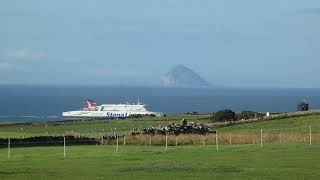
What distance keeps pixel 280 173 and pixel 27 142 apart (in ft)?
130

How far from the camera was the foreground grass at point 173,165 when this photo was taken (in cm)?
3184

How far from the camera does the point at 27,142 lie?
67.2 metres

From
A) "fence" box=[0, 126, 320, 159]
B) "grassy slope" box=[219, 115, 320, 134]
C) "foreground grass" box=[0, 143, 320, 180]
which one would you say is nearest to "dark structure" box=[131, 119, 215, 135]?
"grassy slope" box=[219, 115, 320, 134]

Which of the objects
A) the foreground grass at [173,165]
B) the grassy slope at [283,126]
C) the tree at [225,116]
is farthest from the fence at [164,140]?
the tree at [225,116]

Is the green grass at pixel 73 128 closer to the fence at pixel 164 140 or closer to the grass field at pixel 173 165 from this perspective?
the fence at pixel 164 140

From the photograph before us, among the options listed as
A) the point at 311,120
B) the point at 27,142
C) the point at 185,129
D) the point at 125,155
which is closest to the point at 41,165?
the point at 125,155

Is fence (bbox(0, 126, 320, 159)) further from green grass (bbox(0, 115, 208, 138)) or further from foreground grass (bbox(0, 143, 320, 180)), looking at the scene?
green grass (bbox(0, 115, 208, 138))

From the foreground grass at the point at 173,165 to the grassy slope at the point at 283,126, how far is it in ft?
101

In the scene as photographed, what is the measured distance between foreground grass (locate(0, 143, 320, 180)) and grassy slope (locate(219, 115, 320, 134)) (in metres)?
30.8

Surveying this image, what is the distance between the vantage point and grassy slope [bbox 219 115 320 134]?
262ft

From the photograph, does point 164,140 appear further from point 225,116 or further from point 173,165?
point 225,116

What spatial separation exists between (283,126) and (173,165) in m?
50.9

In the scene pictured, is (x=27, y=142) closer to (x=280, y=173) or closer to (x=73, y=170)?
(x=73, y=170)

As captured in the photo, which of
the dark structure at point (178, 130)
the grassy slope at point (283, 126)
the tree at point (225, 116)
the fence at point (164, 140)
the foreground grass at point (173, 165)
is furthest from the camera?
the tree at point (225, 116)
